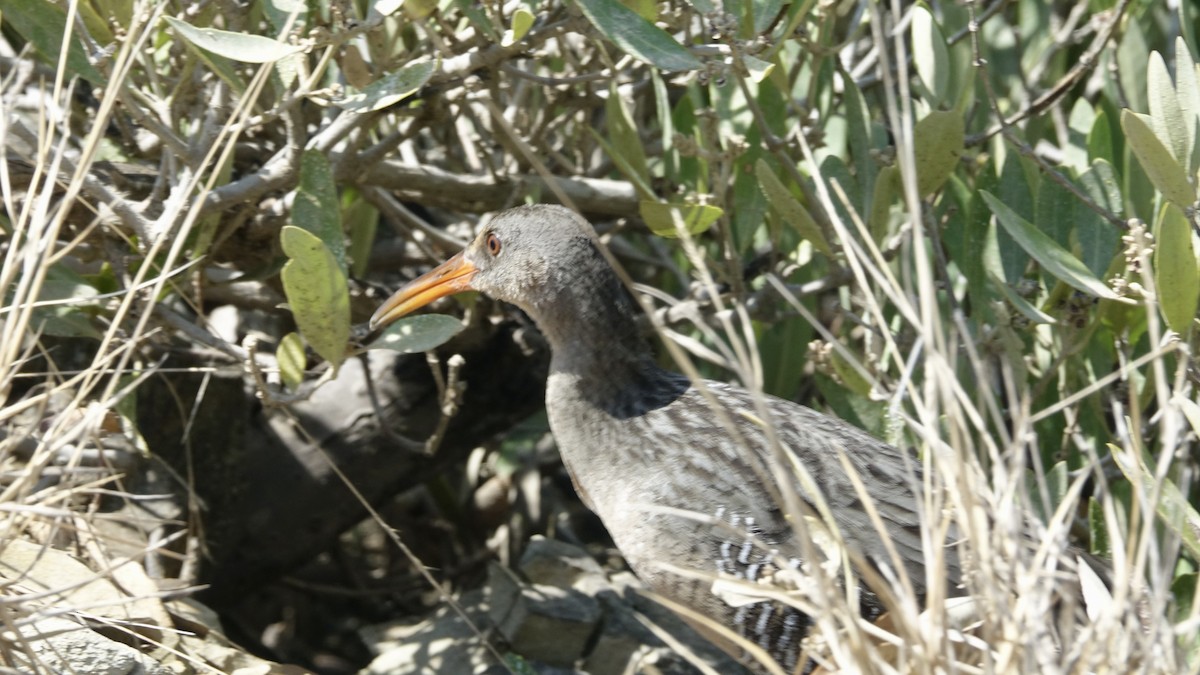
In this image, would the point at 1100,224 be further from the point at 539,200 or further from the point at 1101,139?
the point at 539,200

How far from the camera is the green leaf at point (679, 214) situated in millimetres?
3184

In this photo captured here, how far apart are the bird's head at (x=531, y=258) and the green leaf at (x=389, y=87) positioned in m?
0.50

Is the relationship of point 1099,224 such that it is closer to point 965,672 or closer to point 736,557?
point 736,557

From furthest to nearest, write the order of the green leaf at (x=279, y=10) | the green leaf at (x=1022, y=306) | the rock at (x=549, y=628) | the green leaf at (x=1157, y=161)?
the rock at (x=549, y=628) → the green leaf at (x=1022, y=306) → the green leaf at (x=279, y=10) → the green leaf at (x=1157, y=161)

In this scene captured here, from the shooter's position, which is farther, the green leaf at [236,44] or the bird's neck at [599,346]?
the bird's neck at [599,346]

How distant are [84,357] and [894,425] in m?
2.18

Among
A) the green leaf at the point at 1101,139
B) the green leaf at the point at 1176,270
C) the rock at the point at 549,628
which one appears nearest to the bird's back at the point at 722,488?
the green leaf at the point at 1176,270

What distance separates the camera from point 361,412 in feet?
13.3

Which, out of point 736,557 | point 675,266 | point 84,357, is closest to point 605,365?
point 736,557

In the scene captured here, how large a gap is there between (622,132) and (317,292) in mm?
932

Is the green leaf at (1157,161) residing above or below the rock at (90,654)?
above

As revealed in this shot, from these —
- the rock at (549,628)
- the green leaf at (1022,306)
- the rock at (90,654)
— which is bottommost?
the rock at (549,628)

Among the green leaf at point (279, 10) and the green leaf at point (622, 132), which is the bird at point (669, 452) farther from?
the green leaf at point (279, 10)

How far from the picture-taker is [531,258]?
3209 millimetres
